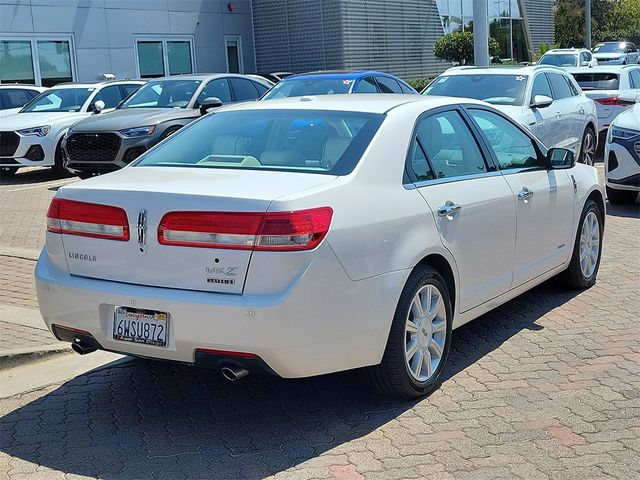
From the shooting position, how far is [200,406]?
4.75 metres

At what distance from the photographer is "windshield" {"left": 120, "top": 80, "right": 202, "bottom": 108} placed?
14219 millimetres

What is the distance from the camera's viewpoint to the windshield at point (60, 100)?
16.2 metres

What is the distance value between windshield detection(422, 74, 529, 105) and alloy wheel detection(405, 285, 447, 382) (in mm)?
7175

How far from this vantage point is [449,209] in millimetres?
4902

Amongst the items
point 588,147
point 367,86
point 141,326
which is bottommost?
point 588,147

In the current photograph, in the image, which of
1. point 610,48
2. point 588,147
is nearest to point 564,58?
point 588,147

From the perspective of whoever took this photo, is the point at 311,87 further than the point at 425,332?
Yes

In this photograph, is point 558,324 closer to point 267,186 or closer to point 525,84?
point 267,186

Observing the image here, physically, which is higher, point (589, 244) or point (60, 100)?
point (60, 100)

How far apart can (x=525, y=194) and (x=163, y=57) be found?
77.4ft

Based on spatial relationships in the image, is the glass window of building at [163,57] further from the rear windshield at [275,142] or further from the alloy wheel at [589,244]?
the rear windshield at [275,142]

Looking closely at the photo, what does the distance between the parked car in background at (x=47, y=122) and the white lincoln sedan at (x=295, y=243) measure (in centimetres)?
1028

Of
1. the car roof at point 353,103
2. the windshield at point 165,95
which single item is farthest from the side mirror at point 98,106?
the car roof at point 353,103

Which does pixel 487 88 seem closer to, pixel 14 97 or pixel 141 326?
pixel 141 326
